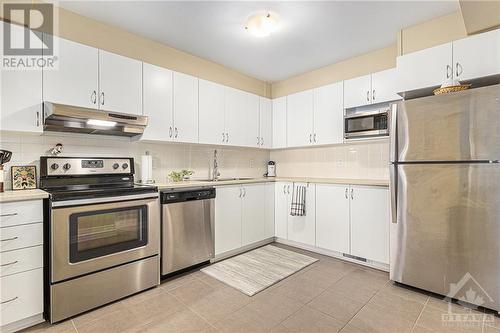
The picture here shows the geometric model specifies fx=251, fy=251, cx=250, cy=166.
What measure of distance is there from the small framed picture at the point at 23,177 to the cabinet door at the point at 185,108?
1.33m

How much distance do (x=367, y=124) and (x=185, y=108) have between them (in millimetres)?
2210

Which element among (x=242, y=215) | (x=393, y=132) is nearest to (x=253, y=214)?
(x=242, y=215)

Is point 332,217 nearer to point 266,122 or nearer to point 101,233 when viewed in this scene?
point 266,122

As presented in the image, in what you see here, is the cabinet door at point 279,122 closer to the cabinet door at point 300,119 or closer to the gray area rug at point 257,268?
the cabinet door at point 300,119

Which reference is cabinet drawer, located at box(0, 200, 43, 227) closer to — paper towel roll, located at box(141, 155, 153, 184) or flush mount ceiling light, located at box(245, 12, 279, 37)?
paper towel roll, located at box(141, 155, 153, 184)

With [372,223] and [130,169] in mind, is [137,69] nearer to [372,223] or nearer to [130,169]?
[130,169]

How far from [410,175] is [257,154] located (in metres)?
2.45

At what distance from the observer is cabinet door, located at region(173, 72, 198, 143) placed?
9.62 feet

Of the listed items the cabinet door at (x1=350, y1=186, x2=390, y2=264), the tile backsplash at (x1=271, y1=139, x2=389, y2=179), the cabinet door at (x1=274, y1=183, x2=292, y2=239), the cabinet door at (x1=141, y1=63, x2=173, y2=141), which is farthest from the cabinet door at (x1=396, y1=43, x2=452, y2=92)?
the cabinet door at (x1=141, y1=63, x2=173, y2=141)

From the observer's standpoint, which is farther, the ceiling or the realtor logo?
the ceiling

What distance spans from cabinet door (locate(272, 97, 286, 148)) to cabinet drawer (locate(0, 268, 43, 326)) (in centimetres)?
322

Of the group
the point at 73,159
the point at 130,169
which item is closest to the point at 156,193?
the point at 130,169

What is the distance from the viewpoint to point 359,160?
3.45 meters

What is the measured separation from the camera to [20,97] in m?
1.99
